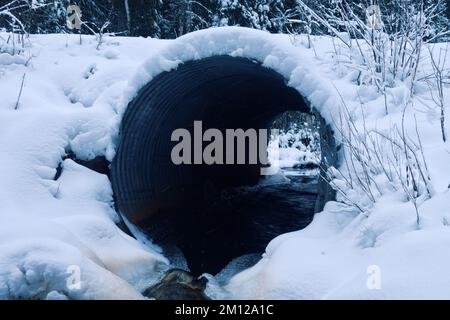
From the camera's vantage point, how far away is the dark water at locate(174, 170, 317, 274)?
18.8 feet

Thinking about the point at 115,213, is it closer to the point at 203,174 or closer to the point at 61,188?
the point at 61,188

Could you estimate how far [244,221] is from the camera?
732 centimetres

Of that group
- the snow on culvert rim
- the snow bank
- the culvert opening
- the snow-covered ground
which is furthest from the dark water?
the snow on culvert rim

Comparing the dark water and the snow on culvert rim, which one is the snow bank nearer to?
the snow on culvert rim

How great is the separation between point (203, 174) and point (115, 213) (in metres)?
3.21

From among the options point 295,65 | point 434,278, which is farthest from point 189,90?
point 434,278

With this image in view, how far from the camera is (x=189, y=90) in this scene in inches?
232

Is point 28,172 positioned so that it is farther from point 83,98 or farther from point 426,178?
point 426,178

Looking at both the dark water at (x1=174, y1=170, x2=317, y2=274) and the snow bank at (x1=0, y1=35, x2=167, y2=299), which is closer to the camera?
the snow bank at (x1=0, y1=35, x2=167, y2=299)

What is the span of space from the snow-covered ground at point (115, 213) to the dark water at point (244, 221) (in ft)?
3.15

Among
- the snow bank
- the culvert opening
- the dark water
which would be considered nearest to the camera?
the snow bank

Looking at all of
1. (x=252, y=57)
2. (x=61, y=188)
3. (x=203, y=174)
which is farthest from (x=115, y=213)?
(x=203, y=174)

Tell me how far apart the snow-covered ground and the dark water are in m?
0.96
